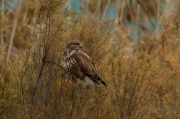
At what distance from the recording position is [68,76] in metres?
6.49

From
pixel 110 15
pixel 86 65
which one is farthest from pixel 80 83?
pixel 110 15

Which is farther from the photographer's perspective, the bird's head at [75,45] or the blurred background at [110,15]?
the blurred background at [110,15]

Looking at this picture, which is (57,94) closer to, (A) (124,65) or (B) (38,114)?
(B) (38,114)

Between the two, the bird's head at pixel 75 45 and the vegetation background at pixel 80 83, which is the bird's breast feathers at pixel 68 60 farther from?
the vegetation background at pixel 80 83

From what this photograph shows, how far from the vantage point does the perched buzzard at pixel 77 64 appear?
242 inches

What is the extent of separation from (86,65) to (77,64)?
0.11 meters

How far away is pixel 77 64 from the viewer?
6.18m

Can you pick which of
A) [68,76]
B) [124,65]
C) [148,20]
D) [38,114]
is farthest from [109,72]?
[148,20]

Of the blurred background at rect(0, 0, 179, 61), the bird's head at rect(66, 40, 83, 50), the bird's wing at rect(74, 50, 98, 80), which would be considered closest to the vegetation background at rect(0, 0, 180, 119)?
the blurred background at rect(0, 0, 179, 61)

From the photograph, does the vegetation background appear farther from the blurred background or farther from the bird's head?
the bird's head

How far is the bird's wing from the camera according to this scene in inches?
244

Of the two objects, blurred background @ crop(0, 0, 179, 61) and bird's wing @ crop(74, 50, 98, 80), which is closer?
bird's wing @ crop(74, 50, 98, 80)

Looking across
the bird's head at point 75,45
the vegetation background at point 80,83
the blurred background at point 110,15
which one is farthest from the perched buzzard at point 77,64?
the blurred background at point 110,15

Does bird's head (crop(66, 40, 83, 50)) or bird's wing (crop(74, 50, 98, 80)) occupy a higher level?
bird's head (crop(66, 40, 83, 50))
